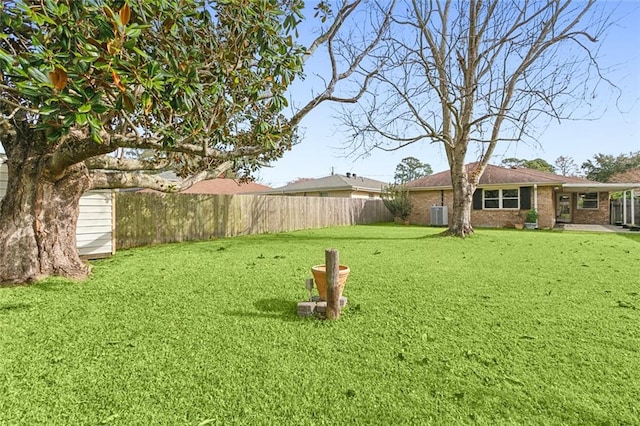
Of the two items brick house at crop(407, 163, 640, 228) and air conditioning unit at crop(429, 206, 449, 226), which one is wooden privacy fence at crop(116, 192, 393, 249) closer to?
air conditioning unit at crop(429, 206, 449, 226)

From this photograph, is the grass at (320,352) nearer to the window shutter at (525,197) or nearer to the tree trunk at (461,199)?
the tree trunk at (461,199)

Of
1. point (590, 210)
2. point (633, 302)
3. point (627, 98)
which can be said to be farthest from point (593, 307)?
point (590, 210)

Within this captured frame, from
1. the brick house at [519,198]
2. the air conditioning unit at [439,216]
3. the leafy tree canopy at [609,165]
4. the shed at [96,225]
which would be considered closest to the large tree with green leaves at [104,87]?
the shed at [96,225]

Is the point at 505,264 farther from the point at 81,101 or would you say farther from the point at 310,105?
the point at 81,101

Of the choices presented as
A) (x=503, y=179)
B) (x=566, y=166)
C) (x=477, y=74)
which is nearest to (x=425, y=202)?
(x=503, y=179)

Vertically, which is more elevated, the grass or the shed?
the shed

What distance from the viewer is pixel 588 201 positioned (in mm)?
18703

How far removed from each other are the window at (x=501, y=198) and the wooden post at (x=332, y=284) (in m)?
16.3

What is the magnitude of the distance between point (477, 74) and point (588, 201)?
13956 mm

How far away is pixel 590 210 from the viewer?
1853 cm

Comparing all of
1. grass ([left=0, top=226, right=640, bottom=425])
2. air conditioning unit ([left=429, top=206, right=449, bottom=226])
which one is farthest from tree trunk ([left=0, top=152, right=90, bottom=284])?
air conditioning unit ([left=429, top=206, right=449, bottom=226])

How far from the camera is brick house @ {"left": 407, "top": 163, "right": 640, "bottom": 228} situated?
15469 millimetres

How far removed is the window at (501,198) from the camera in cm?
1622

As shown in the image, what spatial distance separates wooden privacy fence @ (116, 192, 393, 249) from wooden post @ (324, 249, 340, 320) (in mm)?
7601
